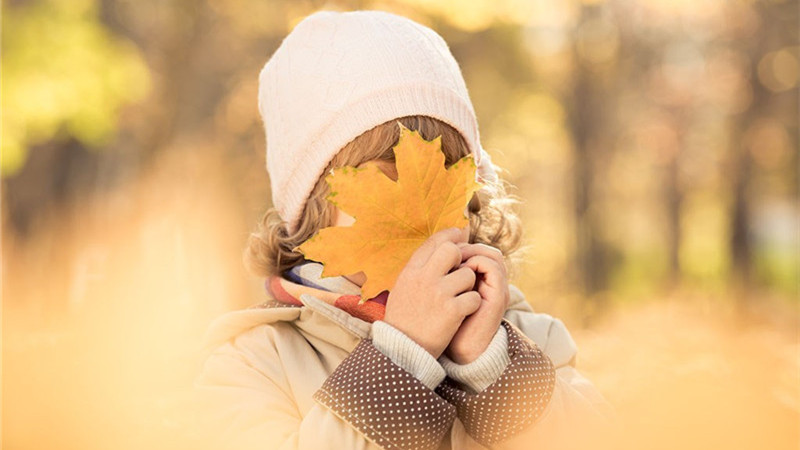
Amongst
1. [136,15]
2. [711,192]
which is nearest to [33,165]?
[136,15]

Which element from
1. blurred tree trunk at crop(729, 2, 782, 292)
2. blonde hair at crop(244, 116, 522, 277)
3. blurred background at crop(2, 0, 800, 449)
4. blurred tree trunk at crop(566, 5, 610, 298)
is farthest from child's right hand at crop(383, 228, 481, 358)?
blurred tree trunk at crop(566, 5, 610, 298)

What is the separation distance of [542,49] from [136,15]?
6980mm

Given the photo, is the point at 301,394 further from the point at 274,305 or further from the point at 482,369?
the point at 482,369

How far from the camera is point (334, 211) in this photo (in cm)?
206

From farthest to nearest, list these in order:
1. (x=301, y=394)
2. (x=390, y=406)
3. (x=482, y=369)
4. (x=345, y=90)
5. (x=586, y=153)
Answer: (x=586, y=153)
(x=345, y=90)
(x=301, y=394)
(x=482, y=369)
(x=390, y=406)

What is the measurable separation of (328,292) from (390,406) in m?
0.43

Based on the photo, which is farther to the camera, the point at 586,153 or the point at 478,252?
the point at 586,153

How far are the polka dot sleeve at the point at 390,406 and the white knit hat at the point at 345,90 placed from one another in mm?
648

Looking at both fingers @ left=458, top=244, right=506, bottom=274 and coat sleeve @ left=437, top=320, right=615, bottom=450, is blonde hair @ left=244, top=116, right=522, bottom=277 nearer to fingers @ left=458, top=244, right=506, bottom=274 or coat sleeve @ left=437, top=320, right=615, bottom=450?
fingers @ left=458, top=244, right=506, bottom=274

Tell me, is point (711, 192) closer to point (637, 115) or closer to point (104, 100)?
point (637, 115)

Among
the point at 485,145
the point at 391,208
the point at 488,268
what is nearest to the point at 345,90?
the point at 391,208

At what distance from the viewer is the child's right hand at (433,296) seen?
1.70 metres

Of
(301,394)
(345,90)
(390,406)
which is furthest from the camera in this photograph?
(345,90)

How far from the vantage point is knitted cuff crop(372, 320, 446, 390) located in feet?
5.54
